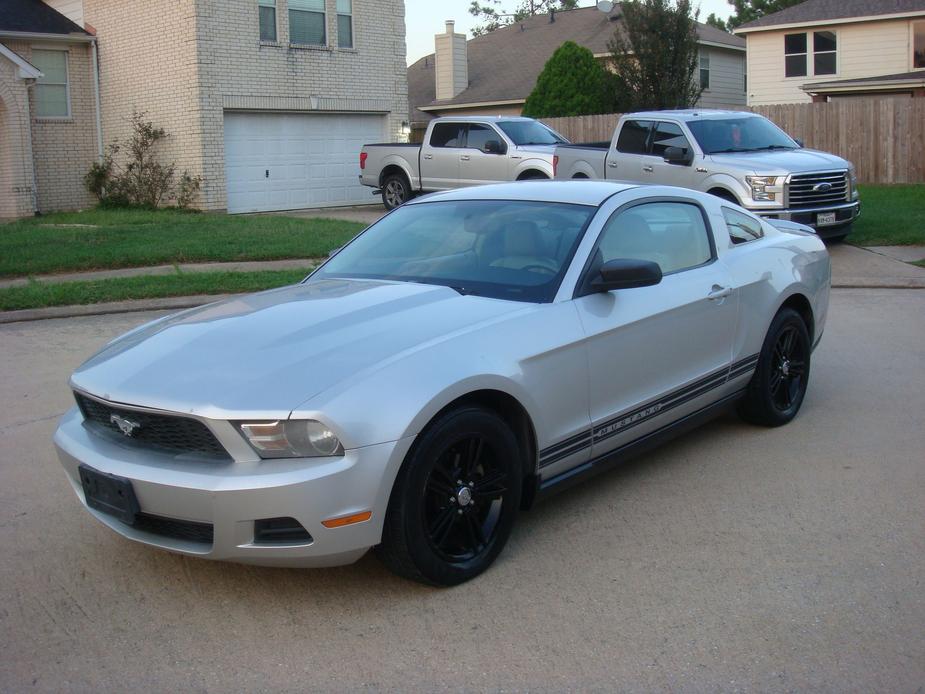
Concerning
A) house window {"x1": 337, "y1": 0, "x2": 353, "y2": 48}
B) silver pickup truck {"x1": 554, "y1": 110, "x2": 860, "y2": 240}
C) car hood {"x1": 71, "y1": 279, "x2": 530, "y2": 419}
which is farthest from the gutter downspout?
car hood {"x1": 71, "y1": 279, "x2": 530, "y2": 419}

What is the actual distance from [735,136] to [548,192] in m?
10.7

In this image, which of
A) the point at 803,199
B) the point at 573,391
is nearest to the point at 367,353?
the point at 573,391

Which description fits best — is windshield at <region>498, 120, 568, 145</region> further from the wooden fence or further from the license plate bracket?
the license plate bracket

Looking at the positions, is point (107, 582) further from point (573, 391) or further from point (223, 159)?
point (223, 159)

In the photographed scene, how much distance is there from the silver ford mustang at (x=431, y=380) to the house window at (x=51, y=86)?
810 inches

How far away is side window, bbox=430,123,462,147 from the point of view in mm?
21359

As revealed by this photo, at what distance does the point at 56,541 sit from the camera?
194 inches

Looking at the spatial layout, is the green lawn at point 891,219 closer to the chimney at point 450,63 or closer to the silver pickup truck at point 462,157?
the silver pickup truck at point 462,157

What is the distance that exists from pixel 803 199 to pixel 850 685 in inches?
456

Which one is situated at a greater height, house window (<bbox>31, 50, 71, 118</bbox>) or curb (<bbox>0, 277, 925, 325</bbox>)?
house window (<bbox>31, 50, 71, 118</bbox>)

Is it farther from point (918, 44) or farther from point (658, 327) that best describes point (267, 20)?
point (918, 44)

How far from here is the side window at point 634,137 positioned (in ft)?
53.3

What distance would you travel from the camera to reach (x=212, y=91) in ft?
73.9

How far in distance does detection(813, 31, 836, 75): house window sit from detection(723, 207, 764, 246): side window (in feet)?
101
